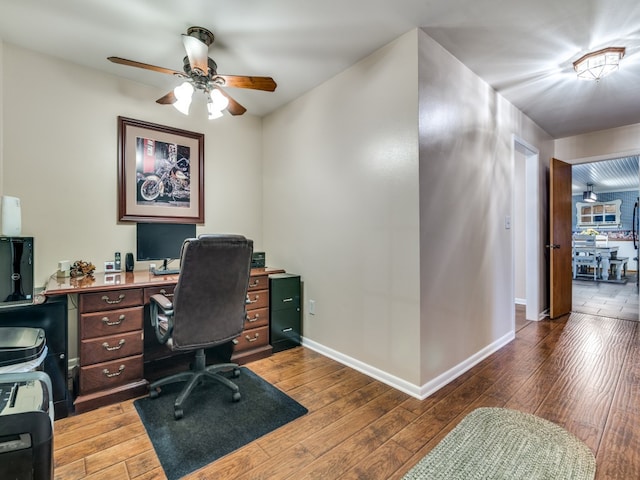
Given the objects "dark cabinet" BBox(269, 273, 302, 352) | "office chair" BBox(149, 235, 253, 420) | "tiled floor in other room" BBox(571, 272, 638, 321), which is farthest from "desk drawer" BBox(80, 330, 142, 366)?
"tiled floor in other room" BBox(571, 272, 638, 321)

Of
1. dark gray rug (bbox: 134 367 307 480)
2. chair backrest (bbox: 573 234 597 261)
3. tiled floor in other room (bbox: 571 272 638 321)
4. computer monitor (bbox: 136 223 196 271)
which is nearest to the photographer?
dark gray rug (bbox: 134 367 307 480)

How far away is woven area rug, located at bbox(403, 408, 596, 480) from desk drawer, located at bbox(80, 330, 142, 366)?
1852 millimetres

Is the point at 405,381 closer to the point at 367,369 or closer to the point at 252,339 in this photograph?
the point at 367,369

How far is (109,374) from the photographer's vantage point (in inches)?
79.7

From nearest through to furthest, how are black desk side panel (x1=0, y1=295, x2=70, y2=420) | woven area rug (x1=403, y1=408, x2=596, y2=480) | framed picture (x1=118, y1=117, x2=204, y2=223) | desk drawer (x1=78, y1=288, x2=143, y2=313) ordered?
woven area rug (x1=403, y1=408, x2=596, y2=480) < black desk side panel (x1=0, y1=295, x2=70, y2=420) < desk drawer (x1=78, y1=288, x2=143, y2=313) < framed picture (x1=118, y1=117, x2=204, y2=223)

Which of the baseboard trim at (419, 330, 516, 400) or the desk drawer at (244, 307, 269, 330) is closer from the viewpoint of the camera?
the baseboard trim at (419, 330, 516, 400)

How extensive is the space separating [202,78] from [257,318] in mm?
1992

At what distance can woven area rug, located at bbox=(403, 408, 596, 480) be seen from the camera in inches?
55.8

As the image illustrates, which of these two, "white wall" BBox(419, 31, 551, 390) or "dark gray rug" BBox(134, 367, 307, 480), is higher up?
"white wall" BBox(419, 31, 551, 390)

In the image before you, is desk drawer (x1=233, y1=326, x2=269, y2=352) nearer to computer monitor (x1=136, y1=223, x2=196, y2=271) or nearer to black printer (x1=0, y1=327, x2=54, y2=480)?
computer monitor (x1=136, y1=223, x2=196, y2=271)

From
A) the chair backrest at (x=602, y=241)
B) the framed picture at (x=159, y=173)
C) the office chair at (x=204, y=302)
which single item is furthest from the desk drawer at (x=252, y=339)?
the chair backrest at (x=602, y=241)

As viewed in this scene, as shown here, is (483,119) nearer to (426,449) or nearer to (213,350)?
(426,449)

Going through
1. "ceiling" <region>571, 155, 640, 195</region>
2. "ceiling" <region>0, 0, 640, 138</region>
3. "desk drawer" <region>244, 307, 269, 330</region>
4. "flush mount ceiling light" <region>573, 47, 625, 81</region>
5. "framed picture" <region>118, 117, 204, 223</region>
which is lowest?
"desk drawer" <region>244, 307, 269, 330</region>

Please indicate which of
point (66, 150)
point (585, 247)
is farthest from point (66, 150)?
point (585, 247)
